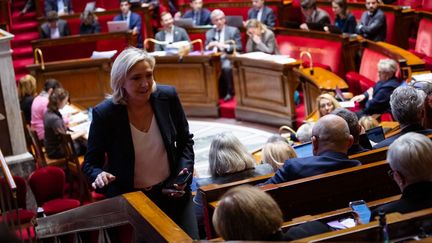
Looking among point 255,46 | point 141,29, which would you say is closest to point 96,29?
point 141,29

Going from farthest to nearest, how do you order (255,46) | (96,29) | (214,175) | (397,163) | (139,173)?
(96,29)
(255,46)
(214,175)
(139,173)
(397,163)

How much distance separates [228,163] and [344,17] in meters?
6.69

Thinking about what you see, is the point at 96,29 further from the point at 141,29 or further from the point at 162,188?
the point at 162,188

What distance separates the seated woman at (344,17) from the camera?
35.0 feet

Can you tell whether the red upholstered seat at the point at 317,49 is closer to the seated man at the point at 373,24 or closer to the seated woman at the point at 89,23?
the seated man at the point at 373,24

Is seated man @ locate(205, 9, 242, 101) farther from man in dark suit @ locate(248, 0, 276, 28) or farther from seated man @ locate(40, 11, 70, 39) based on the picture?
seated man @ locate(40, 11, 70, 39)

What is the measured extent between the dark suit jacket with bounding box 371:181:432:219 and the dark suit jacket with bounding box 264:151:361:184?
28.6 inches

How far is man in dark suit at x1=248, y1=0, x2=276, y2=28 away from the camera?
1169 centimetres

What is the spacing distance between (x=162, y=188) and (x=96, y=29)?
8840 millimetres

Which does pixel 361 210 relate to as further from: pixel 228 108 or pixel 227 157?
pixel 228 108

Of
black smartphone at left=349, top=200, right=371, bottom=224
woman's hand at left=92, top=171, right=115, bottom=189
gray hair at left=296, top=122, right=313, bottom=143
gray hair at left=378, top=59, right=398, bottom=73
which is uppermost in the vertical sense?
woman's hand at left=92, top=171, right=115, bottom=189

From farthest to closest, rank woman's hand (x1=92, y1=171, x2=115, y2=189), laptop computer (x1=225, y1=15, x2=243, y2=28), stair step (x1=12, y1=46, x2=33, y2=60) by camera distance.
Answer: stair step (x1=12, y1=46, x2=33, y2=60) → laptop computer (x1=225, y1=15, x2=243, y2=28) → woman's hand (x1=92, y1=171, x2=115, y2=189)

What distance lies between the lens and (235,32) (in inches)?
424

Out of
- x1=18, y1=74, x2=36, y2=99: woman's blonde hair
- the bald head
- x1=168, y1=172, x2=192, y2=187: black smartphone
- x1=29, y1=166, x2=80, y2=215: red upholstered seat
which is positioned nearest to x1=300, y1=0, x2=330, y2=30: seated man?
x1=18, y1=74, x2=36, y2=99: woman's blonde hair
